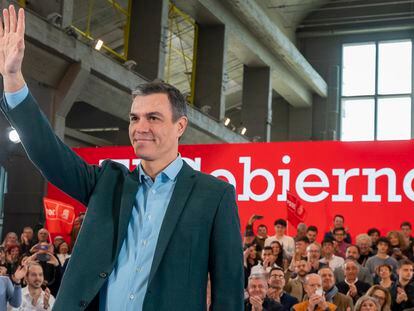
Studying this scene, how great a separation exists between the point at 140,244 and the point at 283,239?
862 cm

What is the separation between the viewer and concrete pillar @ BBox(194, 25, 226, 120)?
20375mm

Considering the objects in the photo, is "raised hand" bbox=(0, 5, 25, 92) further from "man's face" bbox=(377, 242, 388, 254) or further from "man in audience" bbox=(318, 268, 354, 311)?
"man's face" bbox=(377, 242, 388, 254)

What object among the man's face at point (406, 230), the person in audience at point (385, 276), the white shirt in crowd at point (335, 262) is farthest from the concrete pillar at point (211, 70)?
the person in audience at point (385, 276)

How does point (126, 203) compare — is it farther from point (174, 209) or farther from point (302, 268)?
point (302, 268)

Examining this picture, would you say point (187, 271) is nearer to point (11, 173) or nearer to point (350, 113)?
point (11, 173)

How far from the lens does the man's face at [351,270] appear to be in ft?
28.6

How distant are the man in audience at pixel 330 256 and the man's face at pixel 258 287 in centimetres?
158

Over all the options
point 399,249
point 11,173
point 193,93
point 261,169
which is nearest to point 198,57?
point 193,93

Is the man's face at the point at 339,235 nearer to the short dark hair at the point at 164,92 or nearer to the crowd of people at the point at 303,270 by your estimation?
the crowd of people at the point at 303,270

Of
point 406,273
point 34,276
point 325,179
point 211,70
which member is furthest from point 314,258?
point 211,70

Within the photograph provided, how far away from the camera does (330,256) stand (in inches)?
378

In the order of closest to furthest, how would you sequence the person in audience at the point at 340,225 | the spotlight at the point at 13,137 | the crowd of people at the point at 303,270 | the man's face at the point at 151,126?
the man's face at the point at 151,126 < the crowd of people at the point at 303,270 < the person in audience at the point at 340,225 < the spotlight at the point at 13,137

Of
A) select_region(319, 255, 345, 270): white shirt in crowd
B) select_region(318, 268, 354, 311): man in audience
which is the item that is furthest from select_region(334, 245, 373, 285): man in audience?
select_region(318, 268, 354, 311): man in audience

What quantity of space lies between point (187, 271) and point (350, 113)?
1057 inches
